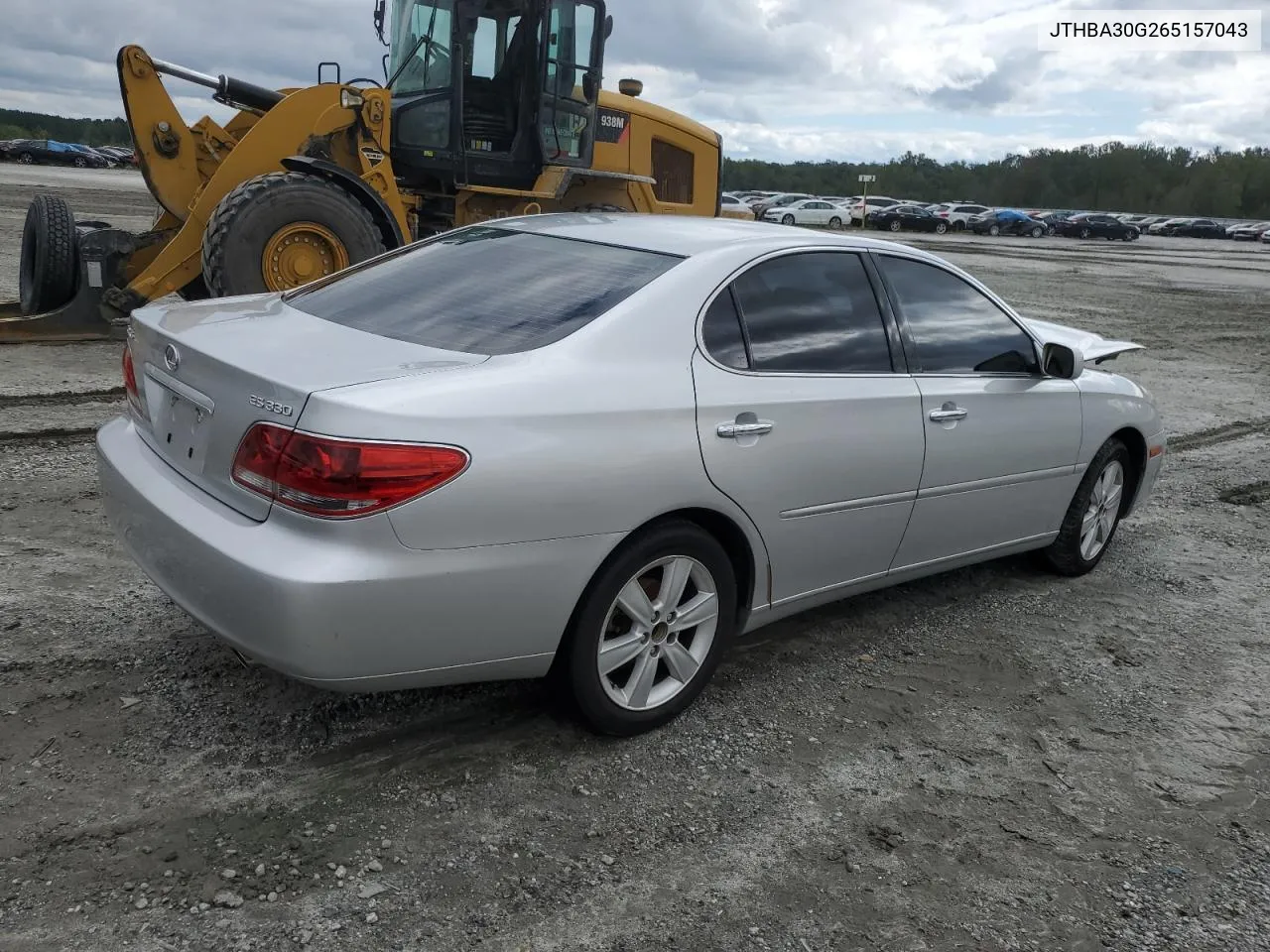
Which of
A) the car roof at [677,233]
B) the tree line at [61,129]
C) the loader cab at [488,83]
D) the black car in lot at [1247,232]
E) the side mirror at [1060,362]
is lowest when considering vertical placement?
the side mirror at [1060,362]

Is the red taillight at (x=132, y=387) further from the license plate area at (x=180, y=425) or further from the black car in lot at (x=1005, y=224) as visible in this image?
the black car in lot at (x=1005, y=224)

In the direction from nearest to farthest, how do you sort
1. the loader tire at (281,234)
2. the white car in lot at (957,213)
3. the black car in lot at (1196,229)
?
the loader tire at (281,234) < the white car in lot at (957,213) < the black car in lot at (1196,229)

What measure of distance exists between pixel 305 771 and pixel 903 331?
2.63m

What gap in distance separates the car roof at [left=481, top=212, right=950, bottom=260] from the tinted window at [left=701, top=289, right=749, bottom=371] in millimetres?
221

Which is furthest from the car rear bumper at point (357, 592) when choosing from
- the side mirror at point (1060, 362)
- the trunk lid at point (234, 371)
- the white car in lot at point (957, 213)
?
the white car in lot at point (957, 213)

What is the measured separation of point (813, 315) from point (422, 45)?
7.41m

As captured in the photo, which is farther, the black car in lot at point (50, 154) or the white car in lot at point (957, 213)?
the black car in lot at point (50, 154)

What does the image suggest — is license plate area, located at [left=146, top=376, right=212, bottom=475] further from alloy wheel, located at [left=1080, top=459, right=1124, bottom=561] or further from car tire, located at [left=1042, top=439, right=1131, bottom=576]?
alloy wheel, located at [left=1080, top=459, right=1124, bottom=561]

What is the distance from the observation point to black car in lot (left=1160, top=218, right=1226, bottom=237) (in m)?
65.4

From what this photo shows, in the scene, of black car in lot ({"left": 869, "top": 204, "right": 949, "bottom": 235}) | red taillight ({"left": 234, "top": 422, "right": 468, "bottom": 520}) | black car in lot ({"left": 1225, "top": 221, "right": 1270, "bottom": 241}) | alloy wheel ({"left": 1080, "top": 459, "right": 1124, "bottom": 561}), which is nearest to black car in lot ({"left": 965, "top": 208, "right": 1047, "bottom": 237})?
black car in lot ({"left": 869, "top": 204, "right": 949, "bottom": 235})

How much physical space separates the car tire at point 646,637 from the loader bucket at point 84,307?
22.8 ft

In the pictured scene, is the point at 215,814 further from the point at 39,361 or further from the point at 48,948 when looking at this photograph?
the point at 39,361

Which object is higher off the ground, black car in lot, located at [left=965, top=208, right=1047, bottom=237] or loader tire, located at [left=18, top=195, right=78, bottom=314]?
black car in lot, located at [left=965, top=208, right=1047, bottom=237]

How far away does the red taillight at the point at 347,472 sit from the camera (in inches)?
107
